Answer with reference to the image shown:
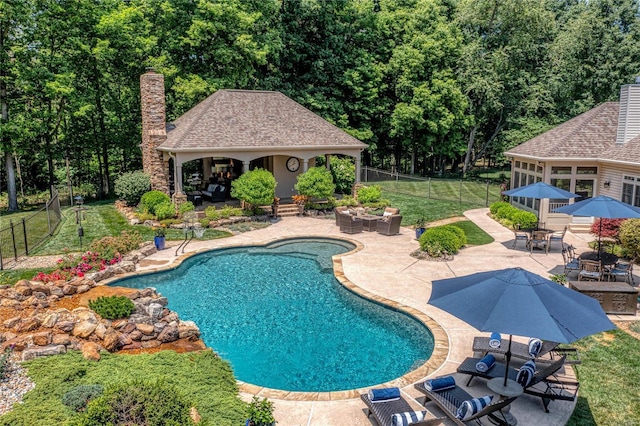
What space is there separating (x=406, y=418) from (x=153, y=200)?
17519mm

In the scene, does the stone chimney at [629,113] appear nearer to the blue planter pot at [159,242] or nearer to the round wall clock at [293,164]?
the round wall clock at [293,164]

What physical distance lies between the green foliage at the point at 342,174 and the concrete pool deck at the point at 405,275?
19.8 ft

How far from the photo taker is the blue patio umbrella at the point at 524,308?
20.3 ft

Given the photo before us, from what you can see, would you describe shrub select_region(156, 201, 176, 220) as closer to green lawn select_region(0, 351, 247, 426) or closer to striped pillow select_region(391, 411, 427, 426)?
green lawn select_region(0, 351, 247, 426)

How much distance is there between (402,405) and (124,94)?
30.6m

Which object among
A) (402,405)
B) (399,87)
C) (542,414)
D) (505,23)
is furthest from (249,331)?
(505,23)

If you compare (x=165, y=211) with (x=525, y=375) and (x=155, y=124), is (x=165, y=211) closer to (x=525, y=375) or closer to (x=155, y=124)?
(x=155, y=124)

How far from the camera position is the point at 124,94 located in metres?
31.7

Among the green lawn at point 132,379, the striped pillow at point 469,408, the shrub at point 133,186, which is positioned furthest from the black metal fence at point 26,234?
the striped pillow at point 469,408

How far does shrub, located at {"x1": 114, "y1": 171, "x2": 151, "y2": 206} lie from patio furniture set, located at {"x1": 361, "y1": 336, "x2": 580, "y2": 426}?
758 inches

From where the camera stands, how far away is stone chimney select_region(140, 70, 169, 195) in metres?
23.2

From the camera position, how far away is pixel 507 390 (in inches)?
280

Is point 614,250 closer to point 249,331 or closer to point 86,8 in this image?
point 249,331

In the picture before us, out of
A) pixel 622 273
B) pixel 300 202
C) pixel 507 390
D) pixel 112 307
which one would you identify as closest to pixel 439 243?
pixel 622 273
